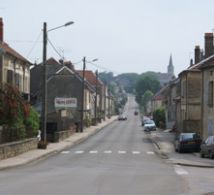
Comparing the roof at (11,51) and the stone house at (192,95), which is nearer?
the roof at (11,51)

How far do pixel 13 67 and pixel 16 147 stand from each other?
22448mm

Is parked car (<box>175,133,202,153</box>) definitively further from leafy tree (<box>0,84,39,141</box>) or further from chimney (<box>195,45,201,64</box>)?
chimney (<box>195,45,201,64</box>)

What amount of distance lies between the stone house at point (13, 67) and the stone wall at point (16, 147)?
26.3 feet

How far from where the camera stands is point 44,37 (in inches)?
1781

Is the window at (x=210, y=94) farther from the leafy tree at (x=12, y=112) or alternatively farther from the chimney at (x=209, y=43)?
the chimney at (x=209, y=43)

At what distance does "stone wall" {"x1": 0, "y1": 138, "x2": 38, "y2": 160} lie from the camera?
35244 mm

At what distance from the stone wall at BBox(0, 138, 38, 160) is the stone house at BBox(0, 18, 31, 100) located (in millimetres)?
8011

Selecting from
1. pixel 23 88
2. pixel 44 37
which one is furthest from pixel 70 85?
pixel 44 37

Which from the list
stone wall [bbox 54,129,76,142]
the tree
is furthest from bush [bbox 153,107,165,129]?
stone wall [bbox 54,129,76,142]

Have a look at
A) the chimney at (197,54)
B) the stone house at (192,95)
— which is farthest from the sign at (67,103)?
the chimney at (197,54)

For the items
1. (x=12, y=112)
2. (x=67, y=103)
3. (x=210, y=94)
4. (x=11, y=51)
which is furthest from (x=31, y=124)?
(x=67, y=103)

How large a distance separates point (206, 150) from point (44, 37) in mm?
13264

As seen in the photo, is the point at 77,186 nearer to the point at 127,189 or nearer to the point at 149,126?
the point at 127,189

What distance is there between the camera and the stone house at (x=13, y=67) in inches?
2213
